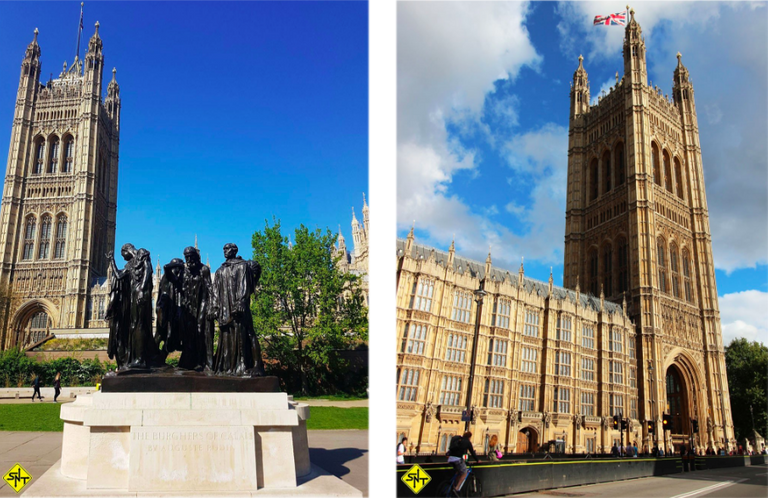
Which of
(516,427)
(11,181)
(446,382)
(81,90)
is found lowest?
(516,427)

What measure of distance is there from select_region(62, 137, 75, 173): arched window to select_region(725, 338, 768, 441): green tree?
74378 mm

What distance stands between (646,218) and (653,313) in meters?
8.17

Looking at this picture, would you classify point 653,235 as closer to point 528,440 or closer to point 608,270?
point 608,270

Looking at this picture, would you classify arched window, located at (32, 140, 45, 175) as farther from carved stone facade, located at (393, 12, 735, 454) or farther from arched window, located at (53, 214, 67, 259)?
carved stone facade, located at (393, 12, 735, 454)

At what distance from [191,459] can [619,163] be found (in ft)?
178

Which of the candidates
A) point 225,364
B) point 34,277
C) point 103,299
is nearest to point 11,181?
point 34,277

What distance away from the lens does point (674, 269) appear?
178 ft

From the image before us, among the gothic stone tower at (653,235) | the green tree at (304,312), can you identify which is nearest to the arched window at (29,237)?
the green tree at (304,312)

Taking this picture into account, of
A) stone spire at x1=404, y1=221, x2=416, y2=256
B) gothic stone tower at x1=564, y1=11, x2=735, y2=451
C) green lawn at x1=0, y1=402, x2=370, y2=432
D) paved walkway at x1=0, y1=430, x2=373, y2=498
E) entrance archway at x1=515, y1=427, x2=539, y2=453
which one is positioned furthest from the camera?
gothic stone tower at x1=564, y1=11, x2=735, y2=451

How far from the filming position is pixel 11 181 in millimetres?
69625

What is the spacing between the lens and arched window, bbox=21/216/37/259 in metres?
69.1

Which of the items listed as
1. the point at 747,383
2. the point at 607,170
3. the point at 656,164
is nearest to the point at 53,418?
the point at 607,170

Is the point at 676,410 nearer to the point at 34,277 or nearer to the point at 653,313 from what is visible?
the point at 653,313

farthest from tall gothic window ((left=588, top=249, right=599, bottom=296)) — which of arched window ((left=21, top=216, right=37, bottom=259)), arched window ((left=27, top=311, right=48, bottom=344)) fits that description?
arched window ((left=21, top=216, right=37, bottom=259))
